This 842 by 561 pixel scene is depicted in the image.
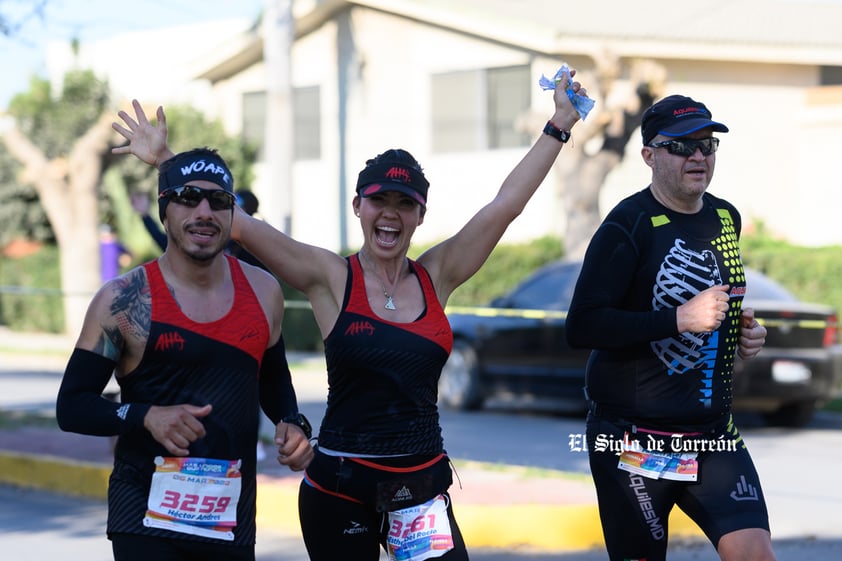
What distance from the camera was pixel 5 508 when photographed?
31.4 ft

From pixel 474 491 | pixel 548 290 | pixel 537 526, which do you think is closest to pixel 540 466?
pixel 474 491

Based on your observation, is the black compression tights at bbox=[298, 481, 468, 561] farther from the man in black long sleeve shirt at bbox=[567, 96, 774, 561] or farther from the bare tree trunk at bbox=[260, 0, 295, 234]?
the bare tree trunk at bbox=[260, 0, 295, 234]

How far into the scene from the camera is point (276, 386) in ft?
14.5

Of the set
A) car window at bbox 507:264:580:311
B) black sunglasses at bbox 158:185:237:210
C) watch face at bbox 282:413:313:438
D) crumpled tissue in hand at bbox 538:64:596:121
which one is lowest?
car window at bbox 507:264:580:311

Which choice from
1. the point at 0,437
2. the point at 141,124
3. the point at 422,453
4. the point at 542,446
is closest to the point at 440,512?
the point at 422,453

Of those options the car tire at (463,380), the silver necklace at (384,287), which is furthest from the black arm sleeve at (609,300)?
the car tire at (463,380)

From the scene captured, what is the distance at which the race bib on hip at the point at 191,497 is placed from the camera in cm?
399

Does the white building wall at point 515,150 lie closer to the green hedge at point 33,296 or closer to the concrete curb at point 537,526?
the green hedge at point 33,296

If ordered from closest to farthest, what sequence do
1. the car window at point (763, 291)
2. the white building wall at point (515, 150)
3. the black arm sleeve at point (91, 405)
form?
the black arm sleeve at point (91, 405), the car window at point (763, 291), the white building wall at point (515, 150)

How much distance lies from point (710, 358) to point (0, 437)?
877cm

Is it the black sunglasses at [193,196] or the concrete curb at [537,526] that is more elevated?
the black sunglasses at [193,196]

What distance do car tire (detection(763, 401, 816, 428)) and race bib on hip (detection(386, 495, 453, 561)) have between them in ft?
32.1

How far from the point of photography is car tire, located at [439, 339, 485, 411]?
15.0 m

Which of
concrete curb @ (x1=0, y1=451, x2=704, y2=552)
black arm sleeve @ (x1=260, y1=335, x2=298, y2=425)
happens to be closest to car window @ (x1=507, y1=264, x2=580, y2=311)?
concrete curb @ (x1=0, y1=451, x2=704, y2=552)
